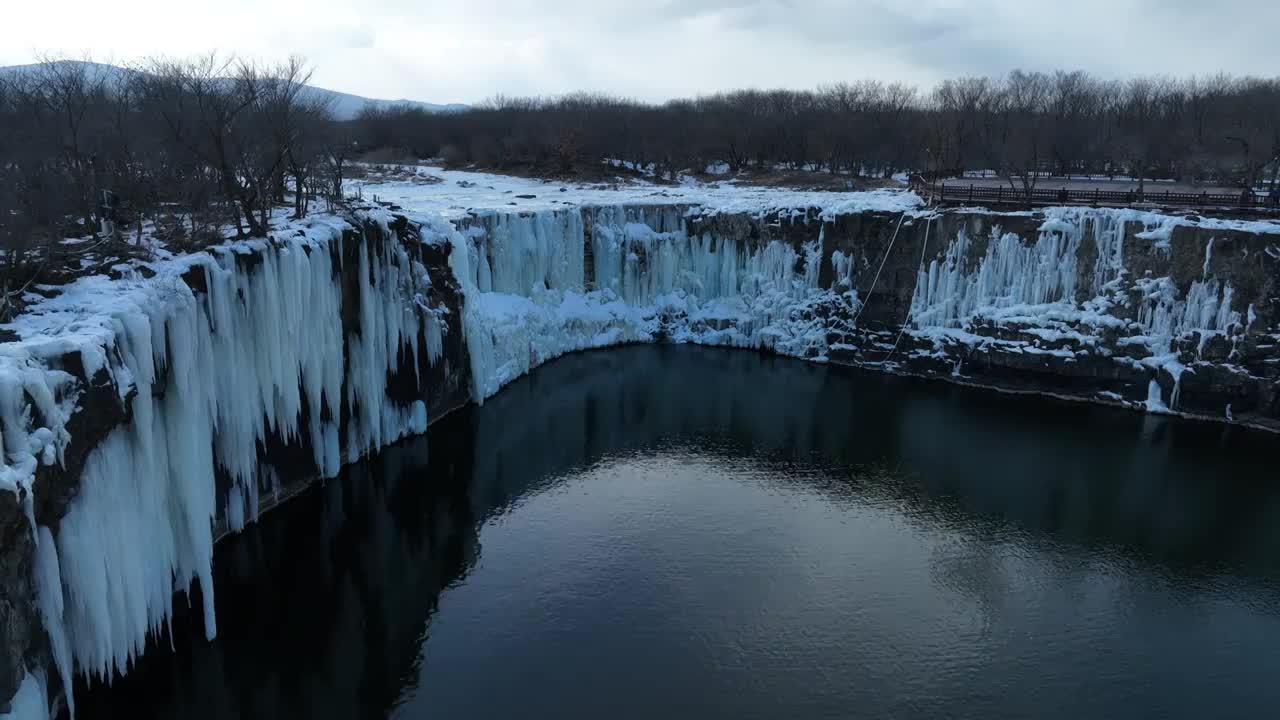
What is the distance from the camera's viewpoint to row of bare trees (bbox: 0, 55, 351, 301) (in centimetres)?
1994

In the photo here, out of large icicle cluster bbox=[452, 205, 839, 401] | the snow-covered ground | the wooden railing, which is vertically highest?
the wooden railing

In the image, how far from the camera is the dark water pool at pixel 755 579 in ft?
52.0

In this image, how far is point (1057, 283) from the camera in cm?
3556

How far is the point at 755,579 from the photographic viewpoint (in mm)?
Answer: 19781

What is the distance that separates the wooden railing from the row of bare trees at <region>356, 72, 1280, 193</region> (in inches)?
305

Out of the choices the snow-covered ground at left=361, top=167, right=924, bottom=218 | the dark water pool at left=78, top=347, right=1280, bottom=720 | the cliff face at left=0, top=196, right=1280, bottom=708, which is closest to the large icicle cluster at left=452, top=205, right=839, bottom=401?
the cliff face at left=0, top=196, right=1280, bottom=708

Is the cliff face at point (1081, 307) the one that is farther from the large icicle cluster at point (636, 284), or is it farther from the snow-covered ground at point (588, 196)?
the large icicle cluster at point (636, 284)

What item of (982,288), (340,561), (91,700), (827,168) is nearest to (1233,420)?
(982,288)

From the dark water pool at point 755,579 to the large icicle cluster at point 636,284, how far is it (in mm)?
8492

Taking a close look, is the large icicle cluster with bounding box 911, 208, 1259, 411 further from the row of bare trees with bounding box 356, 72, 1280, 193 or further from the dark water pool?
the row of bare trees with bounding box 356, 72, 1280, 193

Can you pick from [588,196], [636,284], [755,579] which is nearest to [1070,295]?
[636,284]

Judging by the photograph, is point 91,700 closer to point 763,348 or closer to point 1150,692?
point 1150,692

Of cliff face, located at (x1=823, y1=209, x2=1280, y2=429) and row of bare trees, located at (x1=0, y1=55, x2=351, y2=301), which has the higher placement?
row of bare trees, located at (x1=0, y1=55, x2=351, y2=301)

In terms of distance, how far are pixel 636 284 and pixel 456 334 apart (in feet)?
49.5
